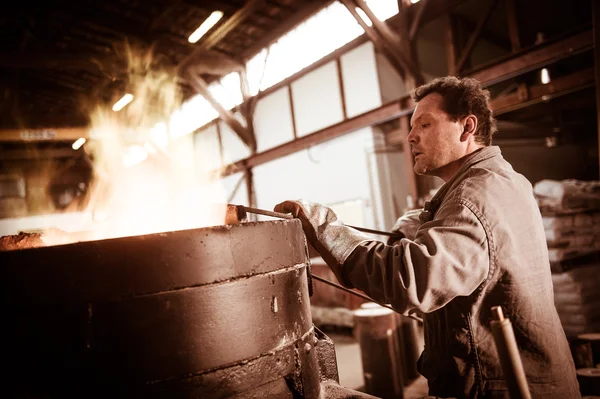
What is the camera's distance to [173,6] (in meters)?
9.90

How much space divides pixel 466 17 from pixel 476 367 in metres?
7.60

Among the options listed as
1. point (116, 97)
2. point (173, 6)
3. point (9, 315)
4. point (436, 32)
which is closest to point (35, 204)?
point (116, 97)

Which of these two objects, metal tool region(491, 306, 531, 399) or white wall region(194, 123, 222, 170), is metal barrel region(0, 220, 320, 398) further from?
white wall region(194, 123, 222, 170)

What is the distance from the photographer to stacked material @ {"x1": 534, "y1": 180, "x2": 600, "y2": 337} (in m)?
5.30

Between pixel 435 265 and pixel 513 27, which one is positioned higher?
pixel 513 27

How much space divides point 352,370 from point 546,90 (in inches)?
210

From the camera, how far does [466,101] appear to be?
226 cm

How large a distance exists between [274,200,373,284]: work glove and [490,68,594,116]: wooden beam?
17.3 feet

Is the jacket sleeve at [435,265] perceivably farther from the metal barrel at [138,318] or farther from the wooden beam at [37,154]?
the wooden beam at [37,154]

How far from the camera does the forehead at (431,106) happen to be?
2297 mm

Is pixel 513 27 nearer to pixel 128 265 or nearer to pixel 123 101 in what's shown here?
pixel 128 265

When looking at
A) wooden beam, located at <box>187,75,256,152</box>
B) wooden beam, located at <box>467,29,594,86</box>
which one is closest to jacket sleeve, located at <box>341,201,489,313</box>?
wooden beam, located at <box>467,29,594,86</box>

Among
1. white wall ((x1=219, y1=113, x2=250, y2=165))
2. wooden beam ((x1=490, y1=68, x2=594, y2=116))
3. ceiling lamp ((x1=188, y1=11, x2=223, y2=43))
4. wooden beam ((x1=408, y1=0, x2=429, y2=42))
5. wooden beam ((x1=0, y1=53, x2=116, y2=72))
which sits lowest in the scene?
wooden beam ((x1=490, y1=68, x2=594, y2=116))

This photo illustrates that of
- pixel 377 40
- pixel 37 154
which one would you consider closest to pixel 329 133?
pixel 377 40
